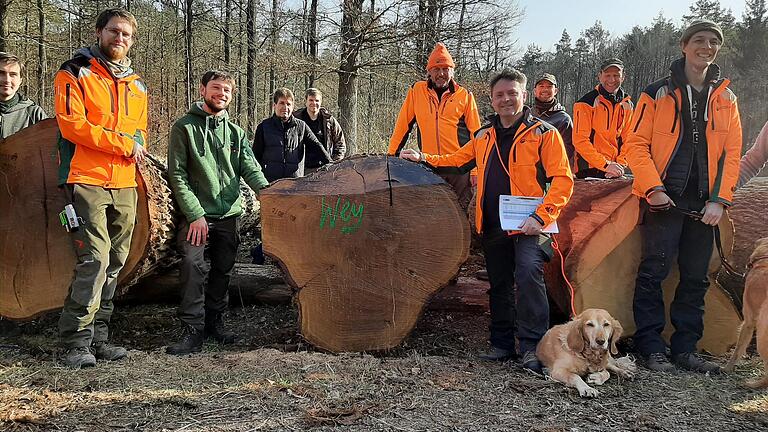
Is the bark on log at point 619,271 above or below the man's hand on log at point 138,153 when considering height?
below

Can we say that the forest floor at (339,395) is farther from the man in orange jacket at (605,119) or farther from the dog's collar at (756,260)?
the man in orange jacket at (605,119)

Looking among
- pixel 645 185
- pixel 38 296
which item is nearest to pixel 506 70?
pixel 645 185

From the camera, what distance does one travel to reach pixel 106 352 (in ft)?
12.1

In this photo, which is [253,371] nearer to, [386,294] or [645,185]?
[386,294]

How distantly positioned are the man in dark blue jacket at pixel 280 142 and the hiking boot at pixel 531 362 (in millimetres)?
3425

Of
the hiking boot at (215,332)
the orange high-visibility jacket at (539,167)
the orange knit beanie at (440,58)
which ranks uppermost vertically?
the orange knit beanie at (440,58)

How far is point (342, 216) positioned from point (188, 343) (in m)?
1.57

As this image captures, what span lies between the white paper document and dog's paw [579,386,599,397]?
3.50 feet

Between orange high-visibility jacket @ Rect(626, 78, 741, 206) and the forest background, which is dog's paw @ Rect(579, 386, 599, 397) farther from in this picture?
the forest background

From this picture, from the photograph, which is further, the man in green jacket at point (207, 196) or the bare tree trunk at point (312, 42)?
the bare tree trunk at point (312, 42)

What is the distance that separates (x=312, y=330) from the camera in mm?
3773

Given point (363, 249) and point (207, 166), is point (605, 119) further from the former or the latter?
point (207, 166)

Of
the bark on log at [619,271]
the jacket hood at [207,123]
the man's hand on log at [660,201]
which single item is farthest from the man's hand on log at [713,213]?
the jacket hood at [207,123]

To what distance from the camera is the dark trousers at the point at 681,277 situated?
149 inches
